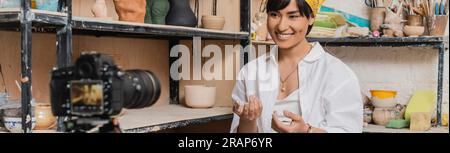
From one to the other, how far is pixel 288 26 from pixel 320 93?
0.29 meters

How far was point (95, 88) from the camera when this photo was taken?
3.90 feet

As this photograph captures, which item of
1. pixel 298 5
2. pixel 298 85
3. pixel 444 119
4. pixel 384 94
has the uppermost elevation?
pixel 298 5

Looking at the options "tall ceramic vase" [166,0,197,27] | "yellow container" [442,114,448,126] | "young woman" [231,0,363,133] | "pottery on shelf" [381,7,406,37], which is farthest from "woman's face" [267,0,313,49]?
"yellow container" [442,114,448,126]

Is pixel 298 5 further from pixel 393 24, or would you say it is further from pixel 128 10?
pixel 393 24

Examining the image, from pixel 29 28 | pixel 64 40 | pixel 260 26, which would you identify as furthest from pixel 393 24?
pixel 29 28

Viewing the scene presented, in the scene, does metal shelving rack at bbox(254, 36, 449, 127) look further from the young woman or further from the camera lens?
the camera lens

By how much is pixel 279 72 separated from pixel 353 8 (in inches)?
42.8

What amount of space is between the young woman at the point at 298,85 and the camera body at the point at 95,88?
0.97 meters

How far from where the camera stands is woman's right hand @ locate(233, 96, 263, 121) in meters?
2.21

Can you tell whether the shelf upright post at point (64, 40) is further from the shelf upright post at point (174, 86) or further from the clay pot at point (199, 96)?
the shelf upright post at point (174, 86)

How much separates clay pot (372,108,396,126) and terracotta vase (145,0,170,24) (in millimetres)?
1190

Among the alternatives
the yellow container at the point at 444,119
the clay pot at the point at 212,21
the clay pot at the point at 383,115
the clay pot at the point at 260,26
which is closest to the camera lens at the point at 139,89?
the clay pot at the point at 212,21

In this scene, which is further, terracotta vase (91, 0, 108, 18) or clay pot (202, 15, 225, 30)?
clay pot (202, 15, 225, 30)
